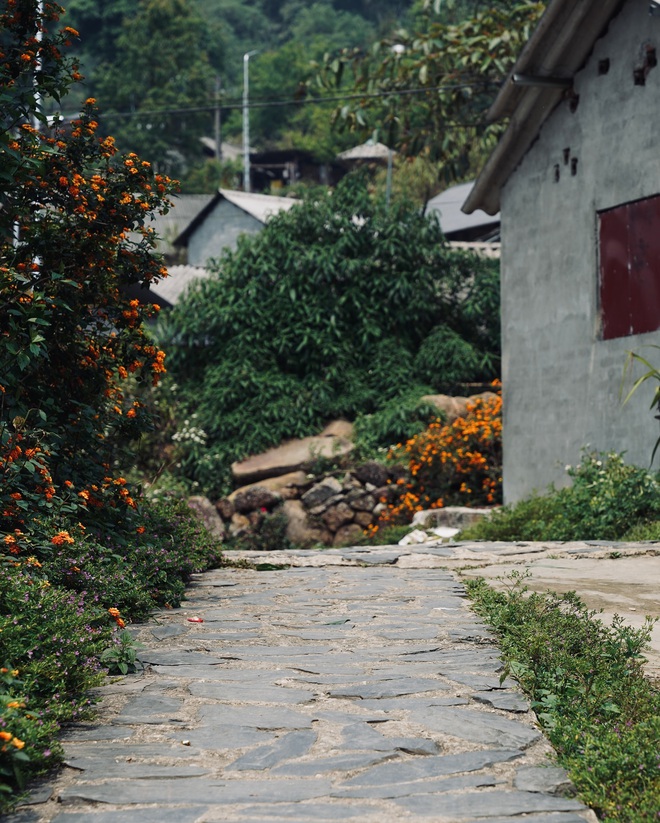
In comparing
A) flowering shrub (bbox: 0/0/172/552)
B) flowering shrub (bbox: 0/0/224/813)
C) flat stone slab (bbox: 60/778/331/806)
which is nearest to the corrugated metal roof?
flowering shrub (bbox: 0/0/224/813)

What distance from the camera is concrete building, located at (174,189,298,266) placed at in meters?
29.6

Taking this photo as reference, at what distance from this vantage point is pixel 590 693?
4344 mm

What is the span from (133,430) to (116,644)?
2.62 m

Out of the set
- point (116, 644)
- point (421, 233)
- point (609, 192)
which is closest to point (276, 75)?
point (421, 233)

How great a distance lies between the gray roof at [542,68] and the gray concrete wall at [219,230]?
1662 cm

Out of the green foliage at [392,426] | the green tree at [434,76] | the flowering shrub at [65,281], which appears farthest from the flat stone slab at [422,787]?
the green tree at [434,76]

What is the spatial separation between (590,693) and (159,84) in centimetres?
4883

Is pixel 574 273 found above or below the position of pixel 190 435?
above

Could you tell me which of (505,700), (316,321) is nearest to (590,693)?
(505,700)

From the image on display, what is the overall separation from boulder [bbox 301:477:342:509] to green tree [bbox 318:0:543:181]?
5.88 m

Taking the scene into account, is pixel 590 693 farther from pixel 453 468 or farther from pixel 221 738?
pixel 453 468

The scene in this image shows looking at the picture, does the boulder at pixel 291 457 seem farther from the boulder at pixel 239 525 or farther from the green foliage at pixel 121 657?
the green foliage at pixel 121 657

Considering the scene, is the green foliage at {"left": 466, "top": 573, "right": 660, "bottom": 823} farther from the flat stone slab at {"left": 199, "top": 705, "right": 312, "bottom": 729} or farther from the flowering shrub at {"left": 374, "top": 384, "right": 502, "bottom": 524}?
the flowering shrub at {"left": 374, "top": 384, "right": 502, "bottom": 524}

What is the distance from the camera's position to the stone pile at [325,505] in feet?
51.7
